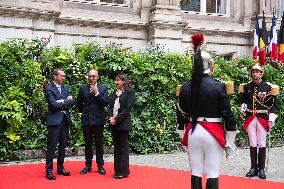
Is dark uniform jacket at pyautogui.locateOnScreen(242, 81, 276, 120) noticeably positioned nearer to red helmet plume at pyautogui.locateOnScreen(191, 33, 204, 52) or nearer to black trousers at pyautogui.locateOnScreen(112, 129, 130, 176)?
black trousers at pyautogui.locateOnScreen(112, 129, 130, 176)

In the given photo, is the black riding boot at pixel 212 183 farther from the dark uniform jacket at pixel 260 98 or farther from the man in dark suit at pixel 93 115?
the dark uniform jacket at pixel 260 98

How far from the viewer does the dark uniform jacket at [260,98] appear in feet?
29.7

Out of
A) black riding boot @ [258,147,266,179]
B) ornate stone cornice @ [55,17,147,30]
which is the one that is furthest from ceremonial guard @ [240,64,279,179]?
ornate stone cornice @ [55,17,147,30]

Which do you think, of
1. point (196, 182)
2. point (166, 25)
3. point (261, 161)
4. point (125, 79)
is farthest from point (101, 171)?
point (166, 25)

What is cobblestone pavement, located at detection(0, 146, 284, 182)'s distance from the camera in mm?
9656

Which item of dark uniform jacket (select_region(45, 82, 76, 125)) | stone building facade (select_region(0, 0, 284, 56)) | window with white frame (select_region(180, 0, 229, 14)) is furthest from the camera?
window with white frame (select_region(180, 0, 229, 14))

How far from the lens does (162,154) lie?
12.2m

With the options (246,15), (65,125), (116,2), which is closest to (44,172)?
(65,125)

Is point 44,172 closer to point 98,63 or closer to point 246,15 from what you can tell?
point 98,63

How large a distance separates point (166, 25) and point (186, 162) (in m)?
10.4

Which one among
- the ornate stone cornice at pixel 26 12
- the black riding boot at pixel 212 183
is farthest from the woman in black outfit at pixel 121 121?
the ornate stone cornice at pixel 26 12

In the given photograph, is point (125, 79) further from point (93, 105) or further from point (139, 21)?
point (139, 21)

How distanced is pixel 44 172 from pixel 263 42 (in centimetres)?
1472

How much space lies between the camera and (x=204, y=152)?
5672mm
